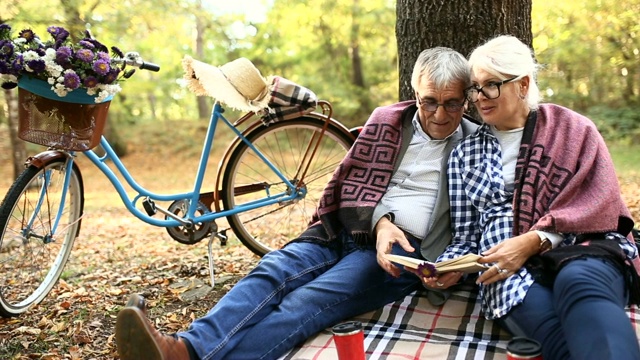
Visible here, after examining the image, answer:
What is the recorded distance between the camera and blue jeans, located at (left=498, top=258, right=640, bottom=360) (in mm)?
1663

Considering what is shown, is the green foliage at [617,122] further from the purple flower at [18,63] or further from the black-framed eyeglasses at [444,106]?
the purple flower at [18,63]

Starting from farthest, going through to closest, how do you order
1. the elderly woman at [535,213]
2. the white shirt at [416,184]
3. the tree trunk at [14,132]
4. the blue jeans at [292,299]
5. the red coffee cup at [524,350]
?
the tree trunk at [14,132] → the white shirt at [416,184] → the blue jeans at [292,299] → the elderly woman at [535,213] → the red coffee cup at [524,350]

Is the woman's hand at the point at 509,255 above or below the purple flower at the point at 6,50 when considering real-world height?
below

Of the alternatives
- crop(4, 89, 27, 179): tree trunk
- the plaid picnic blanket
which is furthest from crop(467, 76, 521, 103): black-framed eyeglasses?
crop(4, 89, 27, 179): tree trunk

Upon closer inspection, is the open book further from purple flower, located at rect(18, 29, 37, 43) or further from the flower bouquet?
purple flower, located at rect(18, 29, 37, 43)

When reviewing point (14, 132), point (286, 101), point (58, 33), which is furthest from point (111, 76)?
point (14, 132)

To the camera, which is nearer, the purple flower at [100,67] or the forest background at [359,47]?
the purple flower at [100,67]

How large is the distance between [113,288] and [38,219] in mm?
647

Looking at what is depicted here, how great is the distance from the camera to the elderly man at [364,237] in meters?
2.13

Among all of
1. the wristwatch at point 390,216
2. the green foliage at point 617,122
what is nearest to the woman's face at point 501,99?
the wristwatch at point 390,216

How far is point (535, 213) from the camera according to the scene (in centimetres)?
218

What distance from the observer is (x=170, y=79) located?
1455cm

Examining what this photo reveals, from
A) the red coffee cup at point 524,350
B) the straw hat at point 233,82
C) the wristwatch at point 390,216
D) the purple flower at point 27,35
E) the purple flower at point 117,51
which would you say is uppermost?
the purple flower at point 27,35

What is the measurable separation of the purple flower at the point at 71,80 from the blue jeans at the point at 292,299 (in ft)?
3.76
